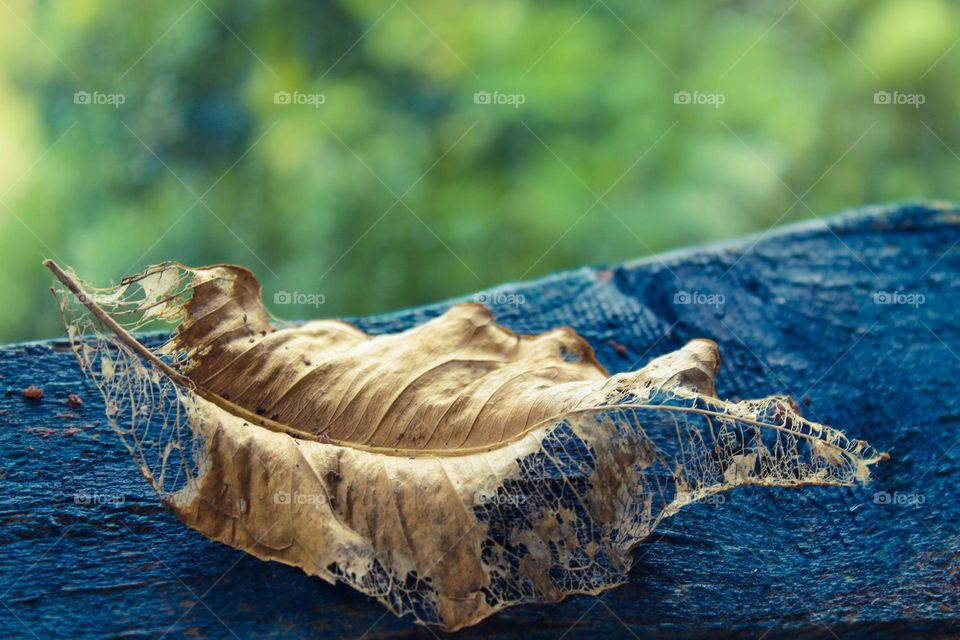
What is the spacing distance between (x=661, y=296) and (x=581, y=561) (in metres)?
0.84

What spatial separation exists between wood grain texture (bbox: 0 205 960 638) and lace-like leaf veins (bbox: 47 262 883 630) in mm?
70

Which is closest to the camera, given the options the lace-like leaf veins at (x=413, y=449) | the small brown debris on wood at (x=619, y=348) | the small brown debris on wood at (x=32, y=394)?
the lace-like leaf veins at (x=413, y=449)

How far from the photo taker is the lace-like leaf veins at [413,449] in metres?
1.14

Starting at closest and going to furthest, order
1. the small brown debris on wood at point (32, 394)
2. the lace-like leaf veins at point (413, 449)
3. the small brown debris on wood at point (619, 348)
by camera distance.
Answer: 1. the lace-like leaf veins at point (413, 449)
2. the small brown debris on wood at point (32, 394)
3. the small brown debris on wood at point (619, 348)

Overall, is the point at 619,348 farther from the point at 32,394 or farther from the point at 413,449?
the point at 32,394

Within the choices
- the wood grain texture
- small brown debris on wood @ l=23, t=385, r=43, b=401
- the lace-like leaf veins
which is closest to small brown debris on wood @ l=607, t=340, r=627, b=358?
the wood grain texture

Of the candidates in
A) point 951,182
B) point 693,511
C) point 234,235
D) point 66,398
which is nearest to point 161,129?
point 234,235

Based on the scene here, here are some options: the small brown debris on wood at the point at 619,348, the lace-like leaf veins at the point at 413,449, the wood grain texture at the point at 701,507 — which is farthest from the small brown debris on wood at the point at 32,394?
the small brown debris on wood at the point at 619,348

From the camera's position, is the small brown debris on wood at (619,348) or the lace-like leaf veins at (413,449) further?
the small brown debris on wood at (619,348)

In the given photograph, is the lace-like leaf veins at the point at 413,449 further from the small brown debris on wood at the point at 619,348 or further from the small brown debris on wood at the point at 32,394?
the small brown debris on wood at the point at 619,348

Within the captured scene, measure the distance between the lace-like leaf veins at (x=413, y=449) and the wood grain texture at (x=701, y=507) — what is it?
7cm

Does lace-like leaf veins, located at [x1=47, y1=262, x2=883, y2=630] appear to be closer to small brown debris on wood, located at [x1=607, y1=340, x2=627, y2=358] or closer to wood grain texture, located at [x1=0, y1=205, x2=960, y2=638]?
wood grain texture, located at [x1=0, y1=205, x2=960, y2=638]

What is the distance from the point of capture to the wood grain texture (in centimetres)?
117

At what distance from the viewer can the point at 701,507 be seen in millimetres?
1419
